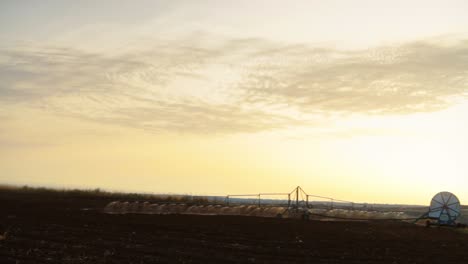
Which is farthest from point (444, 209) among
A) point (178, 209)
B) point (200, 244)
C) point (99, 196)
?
point (99, 196)

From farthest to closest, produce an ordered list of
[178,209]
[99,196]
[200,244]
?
1. [99,196]
2. [178,209]
3. [200,244]

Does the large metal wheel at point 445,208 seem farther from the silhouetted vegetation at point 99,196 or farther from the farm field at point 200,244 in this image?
the silhouetted vegetation at point 99,196

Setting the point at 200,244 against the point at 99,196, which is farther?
the point at 99,196

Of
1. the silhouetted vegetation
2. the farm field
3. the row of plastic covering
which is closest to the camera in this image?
the farm field

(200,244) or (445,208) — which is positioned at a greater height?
(445,208)

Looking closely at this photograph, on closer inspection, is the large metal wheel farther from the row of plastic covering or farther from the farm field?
the farm field

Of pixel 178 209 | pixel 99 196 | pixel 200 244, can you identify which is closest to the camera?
pixel 200 244

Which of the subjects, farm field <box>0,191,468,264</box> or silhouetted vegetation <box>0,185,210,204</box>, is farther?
silhouetted vegetation <box>0,185,210,204</box>

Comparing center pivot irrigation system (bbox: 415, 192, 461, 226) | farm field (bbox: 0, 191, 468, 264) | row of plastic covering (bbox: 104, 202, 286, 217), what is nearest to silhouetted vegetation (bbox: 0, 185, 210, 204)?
row of plastic covering (bbox: 104, 202, 286, 217)

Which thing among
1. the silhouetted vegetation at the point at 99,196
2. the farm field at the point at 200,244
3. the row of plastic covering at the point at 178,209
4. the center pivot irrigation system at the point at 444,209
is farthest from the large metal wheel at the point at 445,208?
the silhouetted vegetation at the point at 99,196

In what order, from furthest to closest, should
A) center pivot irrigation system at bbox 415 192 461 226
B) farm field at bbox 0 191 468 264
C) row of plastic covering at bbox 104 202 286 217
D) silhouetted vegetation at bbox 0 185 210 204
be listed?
silhouetted vegetation at bbox 0 185 210 204 → center pivot irrigation system at bbox 415 192 461 226 → row of plastic covering at bbox 104 202 286 217 → farm field at bbox 0 191 468 264

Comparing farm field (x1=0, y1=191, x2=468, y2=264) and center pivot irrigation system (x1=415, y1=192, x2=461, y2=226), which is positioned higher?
center pivot irrigation system (x1=415, y1=192, x2=461, y2=226)

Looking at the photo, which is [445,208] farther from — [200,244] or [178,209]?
[200,244]

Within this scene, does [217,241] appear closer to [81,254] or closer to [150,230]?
[150,230]
